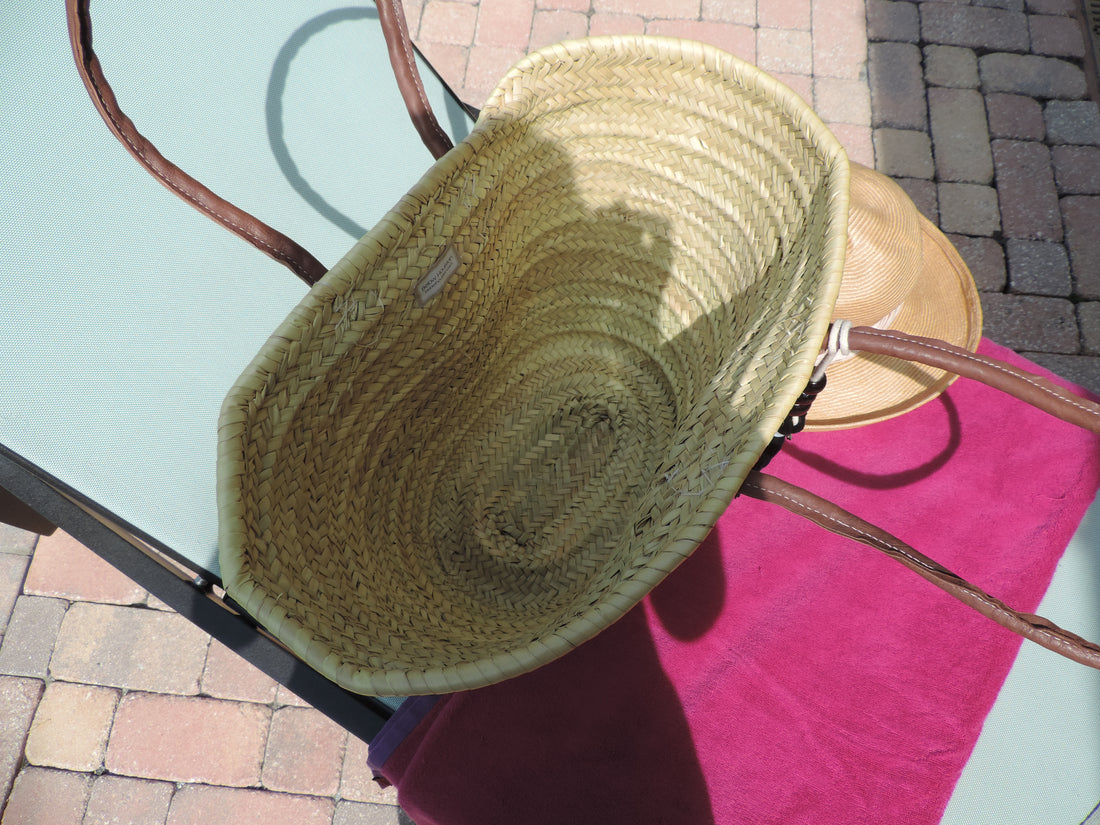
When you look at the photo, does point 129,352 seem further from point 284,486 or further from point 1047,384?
point 1047,384

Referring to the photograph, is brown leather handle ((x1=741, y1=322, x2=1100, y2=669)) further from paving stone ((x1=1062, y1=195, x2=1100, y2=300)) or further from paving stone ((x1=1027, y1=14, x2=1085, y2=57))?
paving stone ((x1=1027, y1=14, x2=1085, y2=57))

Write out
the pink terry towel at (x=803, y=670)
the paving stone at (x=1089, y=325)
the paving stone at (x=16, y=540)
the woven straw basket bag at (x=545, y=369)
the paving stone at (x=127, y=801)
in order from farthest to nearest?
the paving stone at (x=1089, y=325), the paving stone at (x=16, y=540), the paving stone at (x=127, y=801), the pink terry towel at (x=803, y=670), the woven straw basket bag at (x=545, y=369)

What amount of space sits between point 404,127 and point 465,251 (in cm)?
66

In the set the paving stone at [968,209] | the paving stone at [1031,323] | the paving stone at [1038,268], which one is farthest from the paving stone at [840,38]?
the paving stone at [1031,323]

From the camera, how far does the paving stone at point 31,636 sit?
167 centimetres

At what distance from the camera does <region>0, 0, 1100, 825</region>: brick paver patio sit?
1.59 meters

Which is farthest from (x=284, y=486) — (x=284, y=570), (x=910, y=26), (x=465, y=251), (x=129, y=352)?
(x=910, y=26)

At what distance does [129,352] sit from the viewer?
1.38m

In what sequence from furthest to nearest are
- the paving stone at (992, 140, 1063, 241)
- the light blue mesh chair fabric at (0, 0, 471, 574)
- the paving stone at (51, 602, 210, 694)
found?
1. the paving stone at (992, 140, 1063, 241)
2. the paving stone at (51, 602, 210, 694)
3. the light blue mesh chair fabric at (0, 0, 471, 574)

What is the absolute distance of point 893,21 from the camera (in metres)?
2.31

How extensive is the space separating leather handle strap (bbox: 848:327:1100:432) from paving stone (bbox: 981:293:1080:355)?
50.1 inches

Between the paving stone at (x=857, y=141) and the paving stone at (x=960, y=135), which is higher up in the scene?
the paving stone at (x=857, y=141)

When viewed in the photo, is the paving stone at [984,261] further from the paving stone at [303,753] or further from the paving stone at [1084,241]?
the paving stone at [303,753]

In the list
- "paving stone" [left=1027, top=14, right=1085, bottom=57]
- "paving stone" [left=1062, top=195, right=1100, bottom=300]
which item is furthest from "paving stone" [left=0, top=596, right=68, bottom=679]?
"paving stone" [left=1027, top=14, right=1085, bottom=57]
